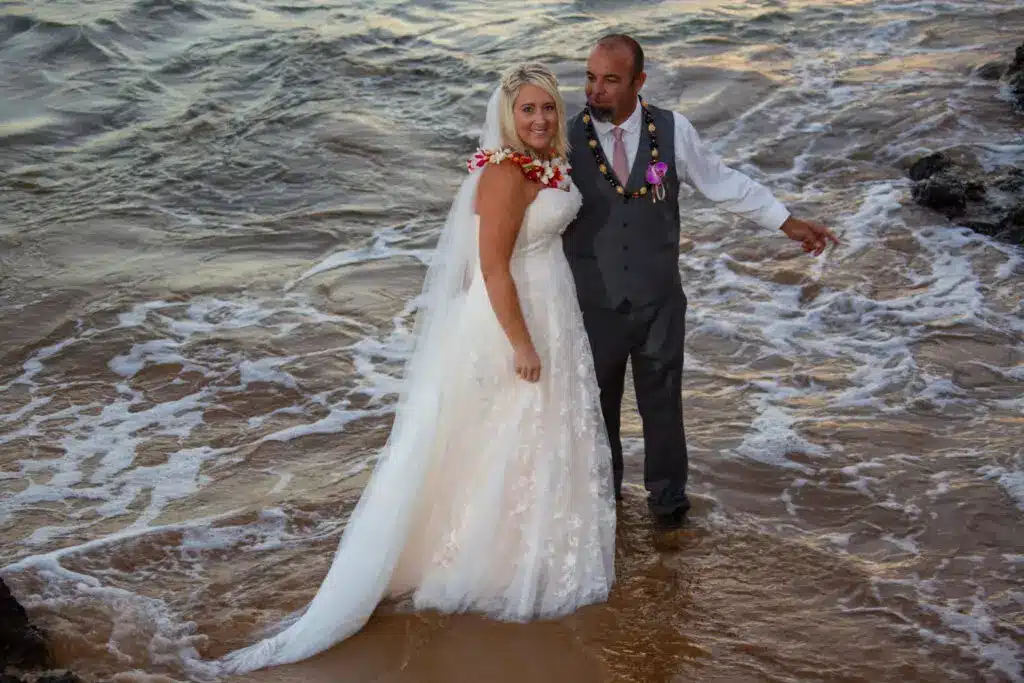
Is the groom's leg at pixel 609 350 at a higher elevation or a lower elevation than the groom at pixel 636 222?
lower

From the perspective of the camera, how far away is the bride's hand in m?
4.25

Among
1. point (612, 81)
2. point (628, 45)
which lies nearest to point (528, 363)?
point (612, 81)

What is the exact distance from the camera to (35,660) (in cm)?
409

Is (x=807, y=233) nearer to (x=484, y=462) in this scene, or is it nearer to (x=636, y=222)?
(x=636, y=222)

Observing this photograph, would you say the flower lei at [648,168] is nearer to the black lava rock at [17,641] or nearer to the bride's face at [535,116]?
the bride's face at [535,116]

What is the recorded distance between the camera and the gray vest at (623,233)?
4.52 m

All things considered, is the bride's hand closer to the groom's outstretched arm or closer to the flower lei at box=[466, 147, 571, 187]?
the flower lei at box=[466, 147, 571, 187]

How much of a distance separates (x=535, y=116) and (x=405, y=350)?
11.2 ft

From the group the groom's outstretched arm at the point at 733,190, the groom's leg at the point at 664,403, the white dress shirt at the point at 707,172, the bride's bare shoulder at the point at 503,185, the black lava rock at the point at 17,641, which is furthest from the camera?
the groom's leg at the point at 664,403

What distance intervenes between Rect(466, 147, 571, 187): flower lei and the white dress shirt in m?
0.33

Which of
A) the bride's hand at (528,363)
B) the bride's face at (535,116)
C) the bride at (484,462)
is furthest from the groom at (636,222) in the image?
the bride's hand at (528,363)

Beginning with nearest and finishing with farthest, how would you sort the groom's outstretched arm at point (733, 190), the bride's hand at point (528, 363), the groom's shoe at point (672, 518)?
the bride's hand at point (528, 363)
the groom's outstretched arm at point (733, 190)
the groom's shoe at point (672, 518)

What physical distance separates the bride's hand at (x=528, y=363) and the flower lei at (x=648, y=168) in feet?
2.39

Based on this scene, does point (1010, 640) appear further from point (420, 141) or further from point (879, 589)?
point (420, 141)
